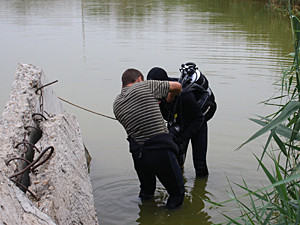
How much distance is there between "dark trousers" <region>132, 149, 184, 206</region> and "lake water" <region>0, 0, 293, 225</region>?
38 centimetres

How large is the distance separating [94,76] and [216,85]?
2894 mm

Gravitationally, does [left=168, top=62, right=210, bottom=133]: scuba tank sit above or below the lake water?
above

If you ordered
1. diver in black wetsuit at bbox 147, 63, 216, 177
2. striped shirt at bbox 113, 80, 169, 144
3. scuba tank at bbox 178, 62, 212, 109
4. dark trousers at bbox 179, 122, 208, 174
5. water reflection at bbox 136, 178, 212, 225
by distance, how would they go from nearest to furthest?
striped shirt at bbox 113, 80, 169, 144
water reflection at bbox 136, 178, 212, 225
diver in black wetsuit at bbox 147, 63, 216, 177
scuba tank at bbox 178, 62, 212, 109
dark trousers at bbox 179, 122, 208, 174

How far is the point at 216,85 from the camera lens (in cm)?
1108

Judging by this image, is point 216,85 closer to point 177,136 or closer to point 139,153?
point 177,136

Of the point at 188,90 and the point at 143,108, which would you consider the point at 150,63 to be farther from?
the point at 143,108

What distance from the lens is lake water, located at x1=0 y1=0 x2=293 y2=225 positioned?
6.03 m

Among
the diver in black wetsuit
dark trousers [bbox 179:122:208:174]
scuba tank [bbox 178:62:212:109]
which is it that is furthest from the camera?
dark trousers [bbox 179:122:208:174]

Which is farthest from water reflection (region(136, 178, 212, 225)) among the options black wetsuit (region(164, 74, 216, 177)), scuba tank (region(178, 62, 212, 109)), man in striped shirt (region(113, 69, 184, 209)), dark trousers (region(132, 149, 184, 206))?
scuba tank (region(178, 62, 212, 109))

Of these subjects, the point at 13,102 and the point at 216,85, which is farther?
the point at 216,85

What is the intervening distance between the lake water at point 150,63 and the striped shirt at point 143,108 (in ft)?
3.33

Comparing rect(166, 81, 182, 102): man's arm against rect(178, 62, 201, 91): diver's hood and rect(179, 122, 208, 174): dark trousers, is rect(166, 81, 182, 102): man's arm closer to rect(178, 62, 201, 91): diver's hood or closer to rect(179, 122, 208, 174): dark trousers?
rect(178, 62, 201, 91): diver's hood

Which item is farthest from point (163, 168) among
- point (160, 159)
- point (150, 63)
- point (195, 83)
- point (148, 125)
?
point (150, 63)

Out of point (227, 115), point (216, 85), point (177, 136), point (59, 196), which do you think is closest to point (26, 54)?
point (216, 85)
